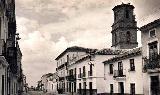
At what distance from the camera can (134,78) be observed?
2756 cm

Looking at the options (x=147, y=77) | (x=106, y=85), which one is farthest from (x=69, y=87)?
(x=147, y=77)

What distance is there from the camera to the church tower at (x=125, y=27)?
4716cm

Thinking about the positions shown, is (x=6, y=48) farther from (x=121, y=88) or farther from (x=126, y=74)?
(x=121, y=88)

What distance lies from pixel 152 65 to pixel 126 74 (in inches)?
299

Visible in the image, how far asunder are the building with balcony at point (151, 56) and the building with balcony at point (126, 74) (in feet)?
9.82

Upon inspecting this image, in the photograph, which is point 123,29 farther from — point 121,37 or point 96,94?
point 96,94

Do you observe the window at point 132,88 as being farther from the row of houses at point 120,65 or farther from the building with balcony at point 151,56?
the building with balcony at point 151,56

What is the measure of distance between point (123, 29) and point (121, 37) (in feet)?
4.45

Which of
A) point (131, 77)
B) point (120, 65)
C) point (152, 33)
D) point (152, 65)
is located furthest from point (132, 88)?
point (152, 33)

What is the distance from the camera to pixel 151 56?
2250cm

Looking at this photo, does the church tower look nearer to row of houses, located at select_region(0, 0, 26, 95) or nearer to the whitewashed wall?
the whitewashed wall

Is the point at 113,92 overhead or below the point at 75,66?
below

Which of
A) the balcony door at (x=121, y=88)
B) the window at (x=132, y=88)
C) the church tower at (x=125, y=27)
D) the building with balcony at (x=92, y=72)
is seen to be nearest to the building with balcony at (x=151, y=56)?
the window at (x=132, y=88)

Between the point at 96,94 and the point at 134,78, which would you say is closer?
the point at 134,78
